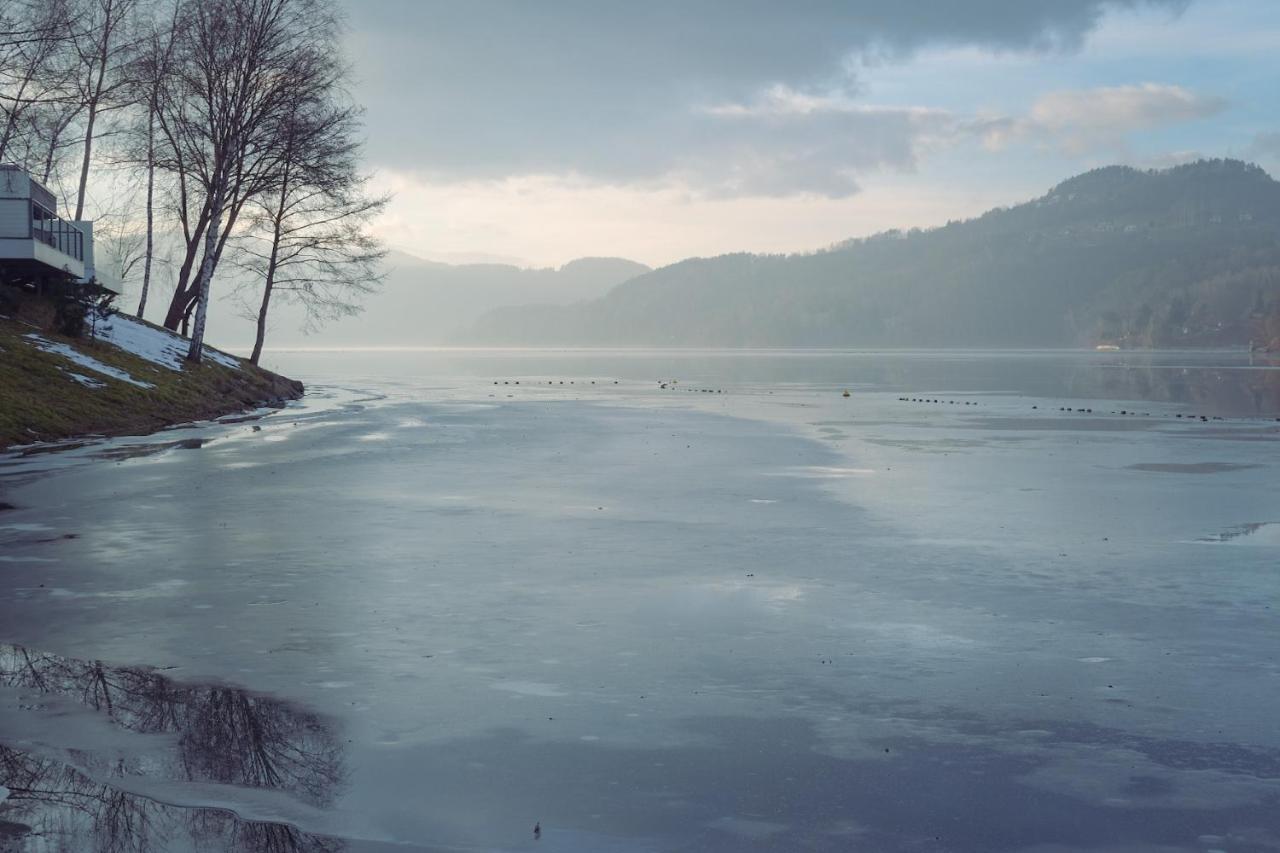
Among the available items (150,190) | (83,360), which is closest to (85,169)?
(150,190)

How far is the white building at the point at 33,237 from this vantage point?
3431 centimetres

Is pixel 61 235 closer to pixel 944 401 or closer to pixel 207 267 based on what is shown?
pixel 207 267

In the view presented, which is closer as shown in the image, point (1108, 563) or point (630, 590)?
point (630, 590)

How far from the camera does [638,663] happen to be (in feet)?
26.2

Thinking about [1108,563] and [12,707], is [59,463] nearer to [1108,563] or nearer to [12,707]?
[12,707]

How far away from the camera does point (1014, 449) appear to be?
942 inches

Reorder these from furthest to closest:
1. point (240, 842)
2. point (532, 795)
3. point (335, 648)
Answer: point (335, 648), point (532, 795), point (240, 842)

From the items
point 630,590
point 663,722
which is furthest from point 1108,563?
point 663,722

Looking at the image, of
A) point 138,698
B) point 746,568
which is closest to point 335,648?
Result: point 138,698

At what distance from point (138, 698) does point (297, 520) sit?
7.44 meters

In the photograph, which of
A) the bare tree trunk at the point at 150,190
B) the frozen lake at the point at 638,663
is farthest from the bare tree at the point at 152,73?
the frozen lake at the point at 638,663

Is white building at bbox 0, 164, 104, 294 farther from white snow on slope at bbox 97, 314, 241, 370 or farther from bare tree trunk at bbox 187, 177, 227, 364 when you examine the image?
bare tree trunk at bbox 187, 177, 227, 364

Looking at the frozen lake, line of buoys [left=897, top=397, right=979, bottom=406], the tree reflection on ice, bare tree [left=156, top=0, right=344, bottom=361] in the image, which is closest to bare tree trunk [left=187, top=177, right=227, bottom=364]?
bare tree [left=156, top=0, right=344, bottom=361]

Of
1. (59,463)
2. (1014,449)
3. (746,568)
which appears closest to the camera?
(746,568)
